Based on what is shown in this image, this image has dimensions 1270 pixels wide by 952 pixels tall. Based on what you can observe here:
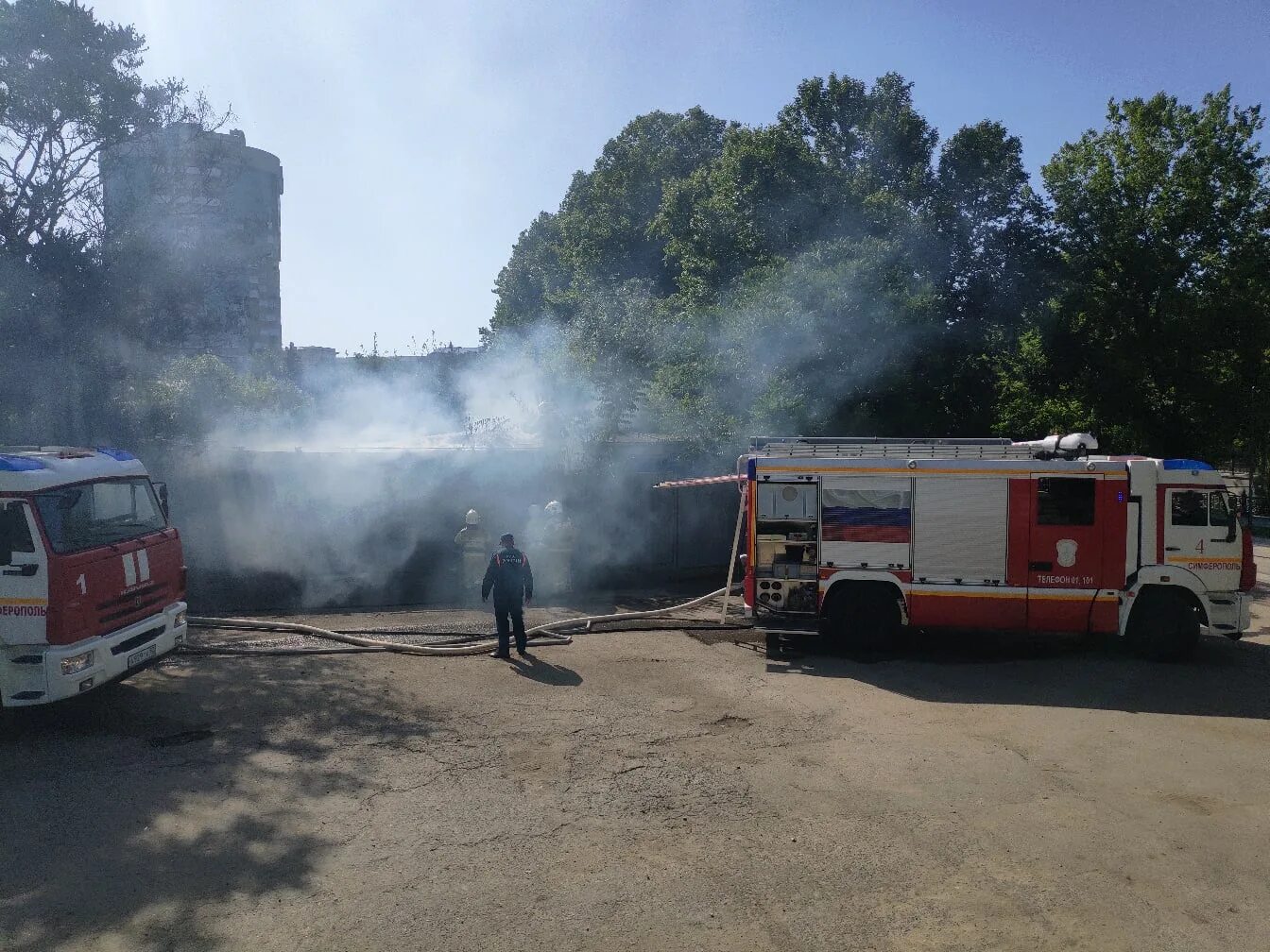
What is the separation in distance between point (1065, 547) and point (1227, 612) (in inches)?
81.2

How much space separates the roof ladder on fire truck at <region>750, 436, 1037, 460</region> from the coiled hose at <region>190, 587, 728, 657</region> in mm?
3241

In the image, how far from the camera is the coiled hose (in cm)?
1076

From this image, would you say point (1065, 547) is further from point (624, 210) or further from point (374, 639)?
point (624, 210)

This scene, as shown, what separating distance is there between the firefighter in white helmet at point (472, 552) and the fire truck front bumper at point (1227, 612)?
1045 cm

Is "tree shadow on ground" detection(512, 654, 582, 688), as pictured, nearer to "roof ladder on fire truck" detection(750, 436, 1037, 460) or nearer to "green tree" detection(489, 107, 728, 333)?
"roof ladder on fire truck" detection(750, 436, 1037, 460)

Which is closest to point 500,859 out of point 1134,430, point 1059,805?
point 1059,805

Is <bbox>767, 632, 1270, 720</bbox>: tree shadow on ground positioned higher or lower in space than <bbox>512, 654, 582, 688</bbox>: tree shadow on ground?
lower

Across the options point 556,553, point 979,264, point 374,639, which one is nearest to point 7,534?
point 374,639

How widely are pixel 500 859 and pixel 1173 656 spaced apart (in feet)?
29.9

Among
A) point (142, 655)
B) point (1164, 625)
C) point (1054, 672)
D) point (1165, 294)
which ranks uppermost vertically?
point (1165, 294)

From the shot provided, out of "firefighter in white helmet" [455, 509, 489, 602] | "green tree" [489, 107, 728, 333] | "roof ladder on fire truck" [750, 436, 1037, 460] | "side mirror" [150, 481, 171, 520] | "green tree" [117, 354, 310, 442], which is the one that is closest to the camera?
"side mirror" [150, 481, 171, 520]

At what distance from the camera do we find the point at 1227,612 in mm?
10492

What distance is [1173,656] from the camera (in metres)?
10.7

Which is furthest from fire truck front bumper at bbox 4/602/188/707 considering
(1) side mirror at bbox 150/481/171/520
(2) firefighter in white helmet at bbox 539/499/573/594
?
(2) firefighter in white helmet at bbox 539/499/573/594
